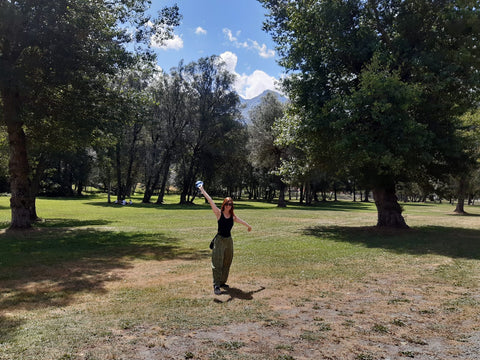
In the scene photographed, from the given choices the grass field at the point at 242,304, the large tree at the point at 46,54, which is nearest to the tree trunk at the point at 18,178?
the large tree at the point at 46,54

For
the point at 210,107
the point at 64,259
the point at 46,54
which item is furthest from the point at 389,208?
the point at 210,107

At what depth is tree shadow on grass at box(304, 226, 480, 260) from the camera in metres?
13.5

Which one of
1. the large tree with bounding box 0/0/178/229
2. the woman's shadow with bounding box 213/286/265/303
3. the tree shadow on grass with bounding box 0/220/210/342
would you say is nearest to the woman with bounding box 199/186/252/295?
the woman's shadow with bounding box 213/286/265/303

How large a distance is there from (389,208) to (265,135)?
26.8 m

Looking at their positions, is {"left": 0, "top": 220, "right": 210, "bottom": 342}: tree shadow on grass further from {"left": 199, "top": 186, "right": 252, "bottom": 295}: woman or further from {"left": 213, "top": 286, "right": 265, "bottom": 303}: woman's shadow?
{"left": 213, "top": 286, "right": 265, "bottom": 303}: woman's shadow

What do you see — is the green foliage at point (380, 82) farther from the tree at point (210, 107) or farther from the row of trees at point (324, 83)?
the tree at point (210, 107)

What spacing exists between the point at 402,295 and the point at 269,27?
18800 mm

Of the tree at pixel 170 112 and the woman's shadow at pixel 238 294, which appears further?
the tree at pixel 170 112

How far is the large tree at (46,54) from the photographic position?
14.6 m

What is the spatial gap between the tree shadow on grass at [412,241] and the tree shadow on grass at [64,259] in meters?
7.65

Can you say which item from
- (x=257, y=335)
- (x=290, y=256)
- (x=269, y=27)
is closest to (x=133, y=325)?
(x=257, y=335)

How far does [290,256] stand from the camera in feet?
39.9

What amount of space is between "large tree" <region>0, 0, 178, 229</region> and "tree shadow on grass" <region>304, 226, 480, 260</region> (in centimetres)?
1375

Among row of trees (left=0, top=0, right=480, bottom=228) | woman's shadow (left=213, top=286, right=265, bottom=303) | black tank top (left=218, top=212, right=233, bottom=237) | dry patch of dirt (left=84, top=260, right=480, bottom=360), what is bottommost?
woman's shadow (left=213, top=286, right=265, bottom=303)
